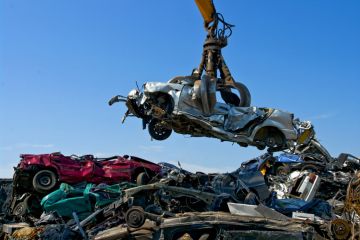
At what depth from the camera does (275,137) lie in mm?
13891

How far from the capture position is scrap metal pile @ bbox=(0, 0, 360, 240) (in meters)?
7.96

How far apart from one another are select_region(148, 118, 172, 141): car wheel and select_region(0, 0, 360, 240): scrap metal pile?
30 millimetres

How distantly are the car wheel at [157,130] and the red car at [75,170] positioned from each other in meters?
1.26

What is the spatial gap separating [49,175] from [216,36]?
6.65 meters

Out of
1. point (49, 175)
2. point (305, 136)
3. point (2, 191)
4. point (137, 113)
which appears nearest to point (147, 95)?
point (137, 113)

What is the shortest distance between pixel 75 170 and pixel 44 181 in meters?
1.01

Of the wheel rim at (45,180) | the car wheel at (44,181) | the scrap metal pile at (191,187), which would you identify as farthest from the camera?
the wheel rim at (45,180)

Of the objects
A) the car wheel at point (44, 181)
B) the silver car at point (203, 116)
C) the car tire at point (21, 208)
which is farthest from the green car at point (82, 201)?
the silver car at point (203, 116)

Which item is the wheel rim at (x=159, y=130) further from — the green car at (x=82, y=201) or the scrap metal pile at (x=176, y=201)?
the green car at (x=82, y=201)

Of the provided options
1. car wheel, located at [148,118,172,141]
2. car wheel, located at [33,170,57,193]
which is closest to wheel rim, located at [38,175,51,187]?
car wheel, located at [33,170,57,193]

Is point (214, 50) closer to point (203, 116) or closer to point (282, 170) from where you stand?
point (203, 116)

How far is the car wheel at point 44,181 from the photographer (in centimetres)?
1338

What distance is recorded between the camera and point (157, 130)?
44.5 ft

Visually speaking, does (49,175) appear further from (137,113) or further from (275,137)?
(275,137)
